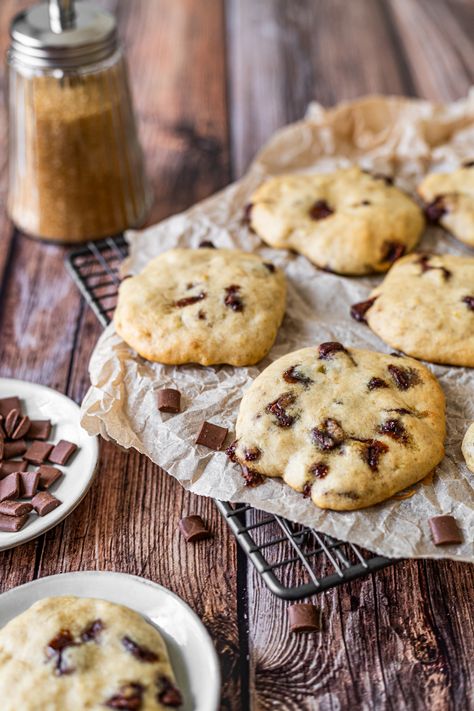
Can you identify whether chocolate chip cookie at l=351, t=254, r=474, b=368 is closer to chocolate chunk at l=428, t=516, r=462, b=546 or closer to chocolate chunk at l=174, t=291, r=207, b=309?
chocolate chunk at l=174, t=291, r=207, b=309

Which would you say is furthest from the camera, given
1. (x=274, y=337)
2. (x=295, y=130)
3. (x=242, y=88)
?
(x=242, y=88)

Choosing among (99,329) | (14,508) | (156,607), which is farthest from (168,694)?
(99,329)

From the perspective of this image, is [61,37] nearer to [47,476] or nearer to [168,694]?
[47,476]

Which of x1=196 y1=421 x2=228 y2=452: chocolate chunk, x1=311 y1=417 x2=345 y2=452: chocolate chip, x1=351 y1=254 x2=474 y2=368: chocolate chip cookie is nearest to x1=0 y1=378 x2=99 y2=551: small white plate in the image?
x1=196 y1=421 x2=228 y2=452: chocolate chunk

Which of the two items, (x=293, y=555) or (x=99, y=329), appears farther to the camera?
(x=99, y=329)

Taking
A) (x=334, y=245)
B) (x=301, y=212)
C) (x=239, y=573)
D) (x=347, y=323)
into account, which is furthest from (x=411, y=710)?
(x=301, y=212)

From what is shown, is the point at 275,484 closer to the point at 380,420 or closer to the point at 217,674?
the point at 380,420

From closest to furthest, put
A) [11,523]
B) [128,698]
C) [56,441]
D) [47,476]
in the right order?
[128,698]
[11,523]
[47,476]
[56,441]
